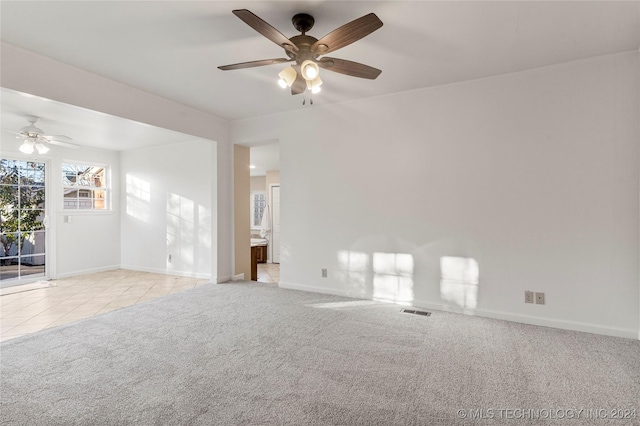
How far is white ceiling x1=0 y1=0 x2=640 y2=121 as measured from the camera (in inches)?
85.4

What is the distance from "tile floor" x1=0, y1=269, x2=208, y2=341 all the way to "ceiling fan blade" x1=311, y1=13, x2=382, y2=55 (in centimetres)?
388

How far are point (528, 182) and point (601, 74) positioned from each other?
1154mm

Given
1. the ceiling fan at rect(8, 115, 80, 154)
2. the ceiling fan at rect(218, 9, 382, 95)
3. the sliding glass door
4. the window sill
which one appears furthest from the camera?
the window sill

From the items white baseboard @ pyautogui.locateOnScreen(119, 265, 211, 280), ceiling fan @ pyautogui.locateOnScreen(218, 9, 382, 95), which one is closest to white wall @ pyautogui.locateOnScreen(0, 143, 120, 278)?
white baseboard @ pyautogui.locateOnScreen(119, 265, 211, 280)

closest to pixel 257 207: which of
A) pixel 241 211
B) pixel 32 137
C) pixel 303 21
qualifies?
pixel 241 211

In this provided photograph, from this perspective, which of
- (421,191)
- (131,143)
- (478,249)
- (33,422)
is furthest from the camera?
(131,143)

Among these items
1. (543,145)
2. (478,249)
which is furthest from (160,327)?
(543,145)

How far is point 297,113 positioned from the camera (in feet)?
14.5

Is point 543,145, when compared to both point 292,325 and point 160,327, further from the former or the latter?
point 160,327

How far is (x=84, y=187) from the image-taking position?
607 centimetres

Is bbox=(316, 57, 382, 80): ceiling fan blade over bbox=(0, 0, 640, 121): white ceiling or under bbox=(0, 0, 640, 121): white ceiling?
under

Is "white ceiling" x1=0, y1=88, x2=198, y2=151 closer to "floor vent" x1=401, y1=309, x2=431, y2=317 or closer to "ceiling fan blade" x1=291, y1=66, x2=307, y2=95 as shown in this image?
"ceiling fan blade" x1=291, y1=66, x2=307, y2=95

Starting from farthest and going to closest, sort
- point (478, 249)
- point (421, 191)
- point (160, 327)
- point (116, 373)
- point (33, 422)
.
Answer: point (421, 191) → point (478, 249) → point (160, 327) → point (116, 373) → point (33, 422)

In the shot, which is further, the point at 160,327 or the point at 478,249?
the point at 478,249
